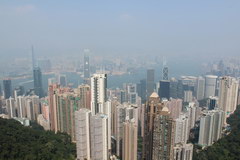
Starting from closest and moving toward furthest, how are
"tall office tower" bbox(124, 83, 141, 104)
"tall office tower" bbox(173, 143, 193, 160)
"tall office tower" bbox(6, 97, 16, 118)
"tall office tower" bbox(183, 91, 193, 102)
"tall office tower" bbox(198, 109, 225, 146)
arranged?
"tall office tower" bbox(173, 143, 193, 160) → "tall office tower" bbox(198, 109, 225, 146) → "tall office tower" bbox(6, 97, 16, 118) → "tall office tower" bbox(124, 83, 141, 104) → "tall office tower" bbox(183, 91, 193, 102)

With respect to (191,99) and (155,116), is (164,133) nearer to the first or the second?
(155,116)

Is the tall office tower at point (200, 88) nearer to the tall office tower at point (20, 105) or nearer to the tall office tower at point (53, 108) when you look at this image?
the tall office tower at point (53, 108)

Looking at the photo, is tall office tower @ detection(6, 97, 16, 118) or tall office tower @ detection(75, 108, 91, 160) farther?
tall office tower @ detection(6, 97, 16, 118)

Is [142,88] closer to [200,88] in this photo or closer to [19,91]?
[200,88]

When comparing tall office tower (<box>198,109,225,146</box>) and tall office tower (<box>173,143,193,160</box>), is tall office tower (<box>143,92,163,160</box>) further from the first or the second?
tall office tower (<box>198,109,225,146</box>)

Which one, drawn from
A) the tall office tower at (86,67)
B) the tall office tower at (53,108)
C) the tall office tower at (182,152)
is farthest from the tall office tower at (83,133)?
the tall office tower at (86,67)

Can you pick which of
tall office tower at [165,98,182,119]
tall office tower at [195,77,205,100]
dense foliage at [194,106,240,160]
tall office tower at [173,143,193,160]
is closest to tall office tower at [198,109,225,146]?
dense foliage at [194,106,240,160]

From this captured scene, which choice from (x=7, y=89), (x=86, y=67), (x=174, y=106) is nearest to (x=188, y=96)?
(x=174, y=106)
